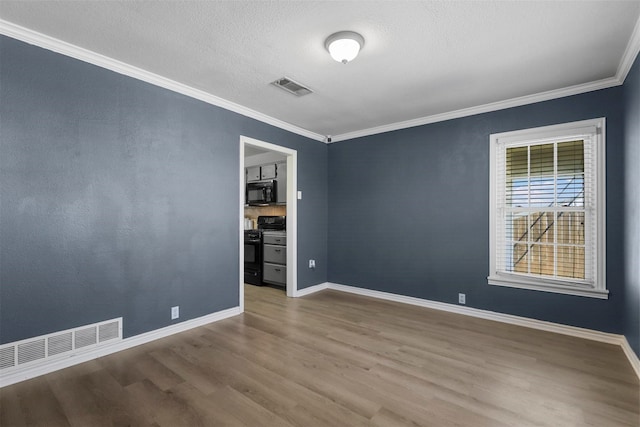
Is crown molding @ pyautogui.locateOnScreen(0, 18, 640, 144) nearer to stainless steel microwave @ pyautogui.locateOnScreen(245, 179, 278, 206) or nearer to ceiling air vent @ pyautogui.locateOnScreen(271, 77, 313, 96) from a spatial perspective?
ceiling air vent @ pyautogui.locateOnScreen(271, 77, 313, 96)

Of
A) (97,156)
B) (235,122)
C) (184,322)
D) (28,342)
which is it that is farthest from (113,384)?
(235,122)

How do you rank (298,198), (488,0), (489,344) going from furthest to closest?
(298,198) < (489,344) < (488,0)

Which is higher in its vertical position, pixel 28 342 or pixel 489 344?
pixel 28 342

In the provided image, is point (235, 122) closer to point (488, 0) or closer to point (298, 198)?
point (298, 198)

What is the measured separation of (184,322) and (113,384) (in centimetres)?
105

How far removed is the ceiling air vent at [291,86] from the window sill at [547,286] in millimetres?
3133

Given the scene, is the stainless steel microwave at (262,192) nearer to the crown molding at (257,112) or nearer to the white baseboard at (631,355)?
the crown molding at (257,112)

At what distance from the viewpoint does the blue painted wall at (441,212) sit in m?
3.00

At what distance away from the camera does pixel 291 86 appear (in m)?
3.21

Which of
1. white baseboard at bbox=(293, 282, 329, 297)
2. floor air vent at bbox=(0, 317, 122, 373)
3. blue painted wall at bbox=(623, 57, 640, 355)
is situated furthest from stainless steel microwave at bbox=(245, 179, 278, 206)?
blue painted wall at bbox=(623, 57, 640, 355)

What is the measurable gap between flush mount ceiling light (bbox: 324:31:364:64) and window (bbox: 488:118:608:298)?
2327 mm

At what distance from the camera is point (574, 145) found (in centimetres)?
324

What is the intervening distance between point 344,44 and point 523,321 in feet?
11.5

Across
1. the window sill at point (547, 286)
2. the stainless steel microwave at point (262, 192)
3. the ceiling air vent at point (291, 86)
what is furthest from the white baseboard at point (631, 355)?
the stainless steel microwave at point (262, 192)
